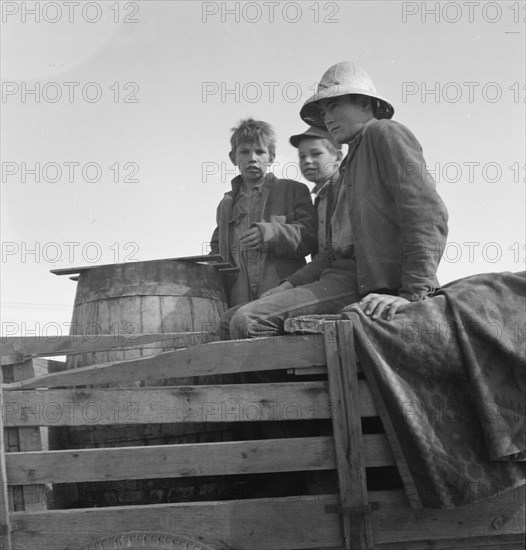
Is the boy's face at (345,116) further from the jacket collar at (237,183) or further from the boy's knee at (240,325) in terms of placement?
the boy's knee at (240,325)

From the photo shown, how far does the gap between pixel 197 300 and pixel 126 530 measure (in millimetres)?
1617

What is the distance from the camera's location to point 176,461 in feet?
9.42

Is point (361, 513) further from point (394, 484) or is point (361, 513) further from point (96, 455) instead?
point (96, 455)

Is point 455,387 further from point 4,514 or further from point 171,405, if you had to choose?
point 4,514

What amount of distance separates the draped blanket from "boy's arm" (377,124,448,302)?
12.1 inches

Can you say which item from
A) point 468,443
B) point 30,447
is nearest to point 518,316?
point 468,443

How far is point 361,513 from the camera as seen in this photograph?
9.30ft

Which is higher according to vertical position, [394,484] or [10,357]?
A: [10,357]

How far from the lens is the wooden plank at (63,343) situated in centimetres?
314

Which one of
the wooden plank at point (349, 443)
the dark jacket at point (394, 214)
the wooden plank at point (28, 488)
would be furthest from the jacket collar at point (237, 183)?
the wooden plank at point (28, 488)

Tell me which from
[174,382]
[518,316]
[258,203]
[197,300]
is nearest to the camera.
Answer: [518,316]

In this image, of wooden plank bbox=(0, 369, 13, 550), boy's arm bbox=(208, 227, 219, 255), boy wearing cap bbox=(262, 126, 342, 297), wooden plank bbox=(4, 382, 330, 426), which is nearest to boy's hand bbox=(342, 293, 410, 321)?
wooden plank bbox=(4, 382, 330, 426)

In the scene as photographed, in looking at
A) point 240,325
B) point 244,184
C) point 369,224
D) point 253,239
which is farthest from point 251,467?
point 244,184

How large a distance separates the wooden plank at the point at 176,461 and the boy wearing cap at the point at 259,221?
1823mm
